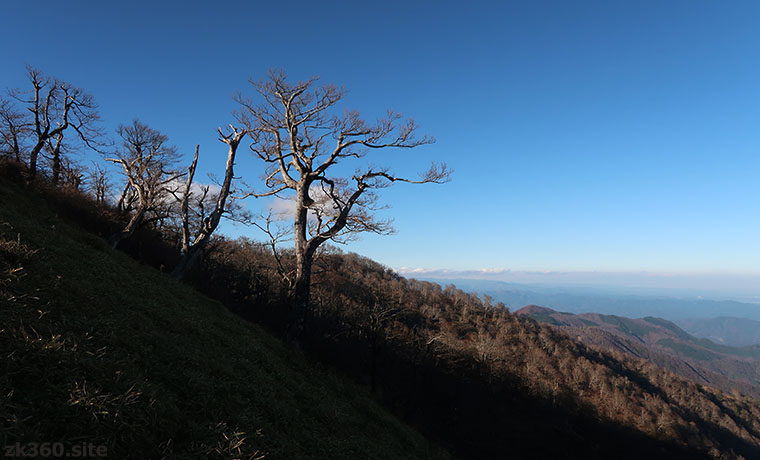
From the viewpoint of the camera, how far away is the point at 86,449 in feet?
10.2

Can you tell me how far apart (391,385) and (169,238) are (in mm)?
17812

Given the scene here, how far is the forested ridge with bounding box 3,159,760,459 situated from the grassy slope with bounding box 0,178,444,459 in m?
1.54

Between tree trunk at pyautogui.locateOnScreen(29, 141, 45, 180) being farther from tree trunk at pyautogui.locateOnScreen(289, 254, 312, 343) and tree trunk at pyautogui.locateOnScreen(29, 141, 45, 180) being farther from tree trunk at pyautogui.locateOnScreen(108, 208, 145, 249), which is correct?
tree trunk at pyautogui.locateOnScreen(289, 254, 312, 343)

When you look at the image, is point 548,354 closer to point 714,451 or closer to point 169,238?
point 714,451

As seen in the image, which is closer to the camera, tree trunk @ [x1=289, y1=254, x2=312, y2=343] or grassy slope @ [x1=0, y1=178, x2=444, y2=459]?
grassy slope @ [x1=0, y1=178, x2=444, y2=459]

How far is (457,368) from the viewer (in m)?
40.5

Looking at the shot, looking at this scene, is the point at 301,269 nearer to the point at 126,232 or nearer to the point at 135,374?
the point at 126,232

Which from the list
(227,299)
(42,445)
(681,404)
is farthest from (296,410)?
(681,404)

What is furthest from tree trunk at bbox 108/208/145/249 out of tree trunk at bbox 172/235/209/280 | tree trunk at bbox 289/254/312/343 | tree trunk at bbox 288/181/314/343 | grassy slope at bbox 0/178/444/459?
tree trunk at bbox 289/254/312/343

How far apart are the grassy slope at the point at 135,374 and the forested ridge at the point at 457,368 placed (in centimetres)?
154

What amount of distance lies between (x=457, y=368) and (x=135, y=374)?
4147 centimetres

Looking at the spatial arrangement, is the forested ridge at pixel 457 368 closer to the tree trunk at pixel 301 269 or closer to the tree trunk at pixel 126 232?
the tree trunk at pixel 301 269

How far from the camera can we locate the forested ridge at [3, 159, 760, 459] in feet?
56.2

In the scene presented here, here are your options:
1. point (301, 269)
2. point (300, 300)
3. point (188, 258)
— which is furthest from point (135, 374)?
point (188, 258)
